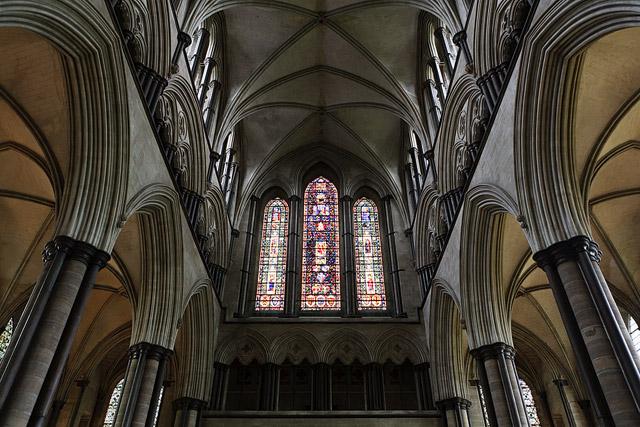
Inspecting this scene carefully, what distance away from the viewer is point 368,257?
16906 millimetres

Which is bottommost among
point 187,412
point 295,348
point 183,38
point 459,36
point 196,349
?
point 187,412

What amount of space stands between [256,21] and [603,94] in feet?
33.3

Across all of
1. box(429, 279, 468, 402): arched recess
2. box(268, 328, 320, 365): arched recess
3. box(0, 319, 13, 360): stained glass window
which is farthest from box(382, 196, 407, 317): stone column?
box(0, 319, 13, 360): stained glass window

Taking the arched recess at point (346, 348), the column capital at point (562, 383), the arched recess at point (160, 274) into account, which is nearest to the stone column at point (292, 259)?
the arched recess at point (346, 348)

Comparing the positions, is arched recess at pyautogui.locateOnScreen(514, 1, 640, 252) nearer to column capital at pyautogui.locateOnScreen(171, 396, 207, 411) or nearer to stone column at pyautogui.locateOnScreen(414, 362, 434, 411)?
stone column at pyautogui.locateOnScreen(414, 362, 434, 411)

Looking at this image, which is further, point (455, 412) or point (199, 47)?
point (199, 47)

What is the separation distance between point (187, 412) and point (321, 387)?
3.51 meters

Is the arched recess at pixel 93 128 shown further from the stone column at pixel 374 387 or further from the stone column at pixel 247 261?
the stone column at pixel 374 387

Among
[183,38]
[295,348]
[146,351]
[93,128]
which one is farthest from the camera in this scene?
[295,348]

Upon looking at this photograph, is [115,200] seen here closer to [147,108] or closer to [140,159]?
[140,159]

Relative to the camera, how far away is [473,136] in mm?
10164

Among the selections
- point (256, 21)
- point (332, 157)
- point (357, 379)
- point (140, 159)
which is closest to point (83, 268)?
point (140, 159)

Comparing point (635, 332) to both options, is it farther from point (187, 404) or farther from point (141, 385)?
point (141, 385)

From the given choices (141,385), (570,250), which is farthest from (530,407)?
(141,385)
